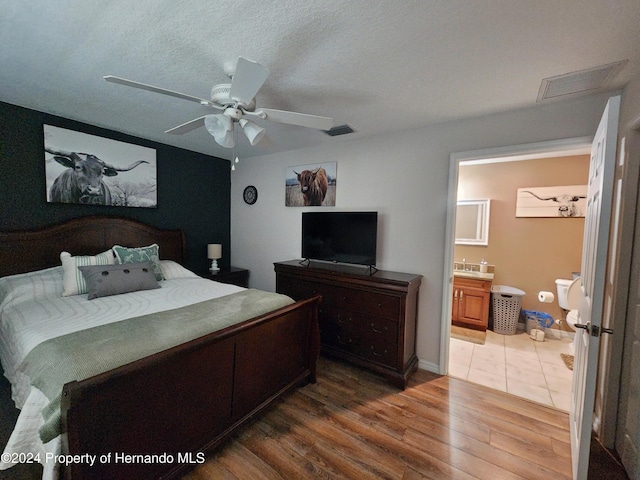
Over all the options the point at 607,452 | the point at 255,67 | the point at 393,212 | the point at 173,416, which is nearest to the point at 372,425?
the point at 173,416

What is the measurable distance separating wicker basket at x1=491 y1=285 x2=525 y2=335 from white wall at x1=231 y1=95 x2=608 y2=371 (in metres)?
1.54

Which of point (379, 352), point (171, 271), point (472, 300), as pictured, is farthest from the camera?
point (472, 300)

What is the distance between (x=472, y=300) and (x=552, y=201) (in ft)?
5.51

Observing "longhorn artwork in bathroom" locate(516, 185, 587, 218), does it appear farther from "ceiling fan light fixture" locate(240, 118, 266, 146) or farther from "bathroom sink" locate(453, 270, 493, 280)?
"ceiling fan light fixture" locate(240, 118, 266, 146)

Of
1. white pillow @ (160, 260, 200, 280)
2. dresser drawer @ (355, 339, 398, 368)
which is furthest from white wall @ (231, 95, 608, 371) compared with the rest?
white pillow @ (160, 260, 200, 280)

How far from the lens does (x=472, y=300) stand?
3.67 meters

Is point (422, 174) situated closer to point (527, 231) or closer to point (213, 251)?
point (527, 231)

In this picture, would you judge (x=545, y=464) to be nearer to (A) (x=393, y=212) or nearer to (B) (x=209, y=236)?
(A) (x=393, y=212)

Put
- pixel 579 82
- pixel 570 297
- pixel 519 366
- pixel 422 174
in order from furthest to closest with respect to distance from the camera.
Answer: pixel 570 297
pixel 519 366
pixel 422 174
pixel 579 82

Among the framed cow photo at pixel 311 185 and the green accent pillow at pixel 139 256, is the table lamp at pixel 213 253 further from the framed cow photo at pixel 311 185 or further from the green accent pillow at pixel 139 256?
the framed cow photo at pixel 311 185

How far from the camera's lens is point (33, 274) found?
2.32 m

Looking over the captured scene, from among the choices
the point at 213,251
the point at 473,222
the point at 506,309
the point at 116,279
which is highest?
the point at 473,222

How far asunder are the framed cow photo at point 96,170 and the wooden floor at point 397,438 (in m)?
2.82

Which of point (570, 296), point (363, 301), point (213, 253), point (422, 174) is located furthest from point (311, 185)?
A: point (570, 296)
